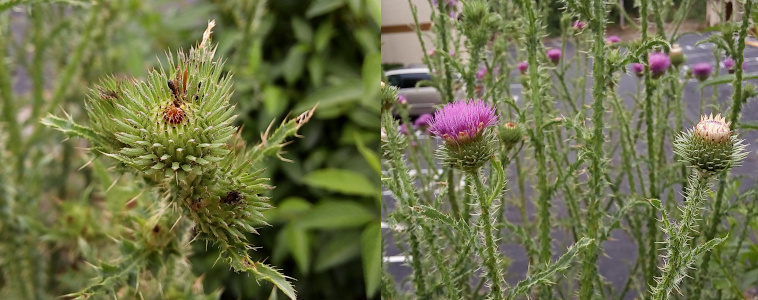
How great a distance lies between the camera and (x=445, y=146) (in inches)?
22.9

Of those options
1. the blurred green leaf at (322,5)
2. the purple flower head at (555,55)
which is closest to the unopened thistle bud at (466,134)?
the purple flower head at (555,55)

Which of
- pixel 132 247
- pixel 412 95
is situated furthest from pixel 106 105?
pixel 412 95

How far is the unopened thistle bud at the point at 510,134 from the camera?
26.9 inches

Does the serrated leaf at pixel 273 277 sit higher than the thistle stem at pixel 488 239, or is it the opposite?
the serrated leaf at pixel 273 277

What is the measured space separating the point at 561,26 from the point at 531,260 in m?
0.36

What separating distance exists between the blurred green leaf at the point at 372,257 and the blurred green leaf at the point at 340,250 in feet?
0.45

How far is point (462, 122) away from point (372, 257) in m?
0.73

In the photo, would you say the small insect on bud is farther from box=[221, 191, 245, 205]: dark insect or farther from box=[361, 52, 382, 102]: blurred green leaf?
box=[361, 52, 382, 102]: blurred green leaf

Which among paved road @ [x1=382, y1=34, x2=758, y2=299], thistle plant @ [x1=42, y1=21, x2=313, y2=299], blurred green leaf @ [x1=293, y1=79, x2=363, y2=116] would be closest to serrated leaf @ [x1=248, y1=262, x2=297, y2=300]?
thistle plant @ [x1=42, y1=21, x2=313, y2=299]

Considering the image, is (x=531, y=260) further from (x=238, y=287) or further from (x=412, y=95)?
(x=238, y=287)

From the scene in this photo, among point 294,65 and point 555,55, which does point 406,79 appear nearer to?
point 555,55

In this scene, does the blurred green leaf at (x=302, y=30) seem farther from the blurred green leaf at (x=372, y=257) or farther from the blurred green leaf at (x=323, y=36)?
the blurred green leaf at (x=372, y=257)

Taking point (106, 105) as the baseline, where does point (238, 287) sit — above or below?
below

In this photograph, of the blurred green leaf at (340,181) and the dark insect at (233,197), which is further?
the blurred green leaf at (340,181)
